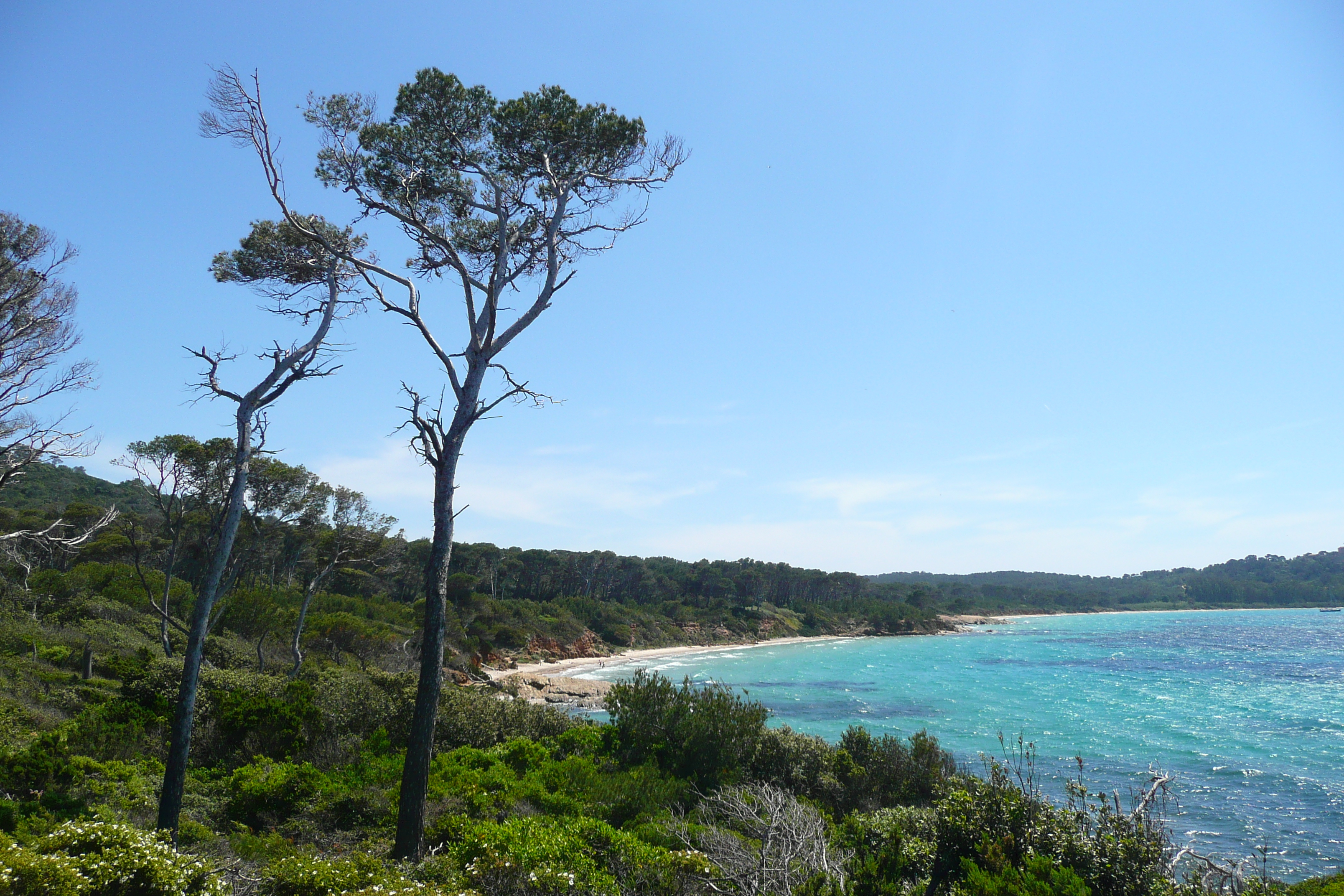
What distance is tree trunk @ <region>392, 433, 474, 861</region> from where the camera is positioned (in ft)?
21.6

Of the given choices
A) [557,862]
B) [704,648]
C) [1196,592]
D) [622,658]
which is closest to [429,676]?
[557,862]

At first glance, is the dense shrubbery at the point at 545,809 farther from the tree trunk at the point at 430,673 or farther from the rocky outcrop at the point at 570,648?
the rocky outcrop at the point at 570,648

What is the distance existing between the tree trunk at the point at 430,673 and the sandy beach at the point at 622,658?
3022cm

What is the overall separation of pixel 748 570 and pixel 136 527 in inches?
2829

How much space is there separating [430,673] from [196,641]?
270 centimetres

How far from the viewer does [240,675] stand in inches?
486

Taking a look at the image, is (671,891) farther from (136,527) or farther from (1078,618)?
(1078,618)

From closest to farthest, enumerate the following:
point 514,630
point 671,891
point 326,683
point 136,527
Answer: point 671,891 → point 326,683 → point 136,527 → point 514,630

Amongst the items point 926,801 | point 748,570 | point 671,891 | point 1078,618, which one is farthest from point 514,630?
point 1078,618

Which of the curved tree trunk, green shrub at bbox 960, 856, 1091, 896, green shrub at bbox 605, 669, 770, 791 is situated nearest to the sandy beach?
green shrub at bbox 605, 669, 770, 791

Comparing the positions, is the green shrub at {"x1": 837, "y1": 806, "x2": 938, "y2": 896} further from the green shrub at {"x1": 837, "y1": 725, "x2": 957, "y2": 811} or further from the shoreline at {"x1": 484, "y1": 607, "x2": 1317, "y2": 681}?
the shoreline at {"x1": 484, "y1": 607, "x2": 1317, "y2": 681}

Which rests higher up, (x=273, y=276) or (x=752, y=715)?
(x=273, y=276)

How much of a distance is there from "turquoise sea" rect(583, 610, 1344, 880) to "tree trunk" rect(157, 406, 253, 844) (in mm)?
12552

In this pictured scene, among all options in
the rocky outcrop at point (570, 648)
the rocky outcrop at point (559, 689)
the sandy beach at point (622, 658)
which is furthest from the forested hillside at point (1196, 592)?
the rocky outcrop at point (559, 689)
